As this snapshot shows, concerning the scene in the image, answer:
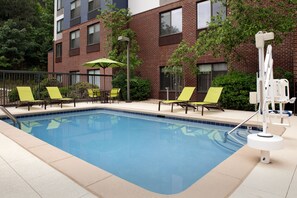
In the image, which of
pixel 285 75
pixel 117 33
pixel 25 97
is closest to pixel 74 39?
pixel 117 33

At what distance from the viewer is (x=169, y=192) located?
273 cm

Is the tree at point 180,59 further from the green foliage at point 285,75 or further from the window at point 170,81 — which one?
the green foliage at point 285,75

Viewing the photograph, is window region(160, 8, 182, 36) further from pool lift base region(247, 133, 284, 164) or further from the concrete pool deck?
pool lift base region(247, 133, 284, 164)

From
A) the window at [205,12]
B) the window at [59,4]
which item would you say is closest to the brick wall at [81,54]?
the window at [59,4]

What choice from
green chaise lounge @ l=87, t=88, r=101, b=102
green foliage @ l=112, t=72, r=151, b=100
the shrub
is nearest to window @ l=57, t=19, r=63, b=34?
the shrub

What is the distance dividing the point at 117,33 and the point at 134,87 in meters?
4.00

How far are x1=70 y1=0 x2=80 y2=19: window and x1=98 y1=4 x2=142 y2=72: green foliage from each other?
538 cm

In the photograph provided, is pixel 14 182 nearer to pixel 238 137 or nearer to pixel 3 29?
pixel 238 137

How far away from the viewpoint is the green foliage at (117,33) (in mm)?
14186

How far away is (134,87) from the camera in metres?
13.2

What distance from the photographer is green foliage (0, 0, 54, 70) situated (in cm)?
2375

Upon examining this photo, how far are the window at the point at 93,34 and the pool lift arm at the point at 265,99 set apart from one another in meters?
14.9

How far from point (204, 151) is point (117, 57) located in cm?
1097

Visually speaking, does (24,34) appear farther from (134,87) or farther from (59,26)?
(134,87)
